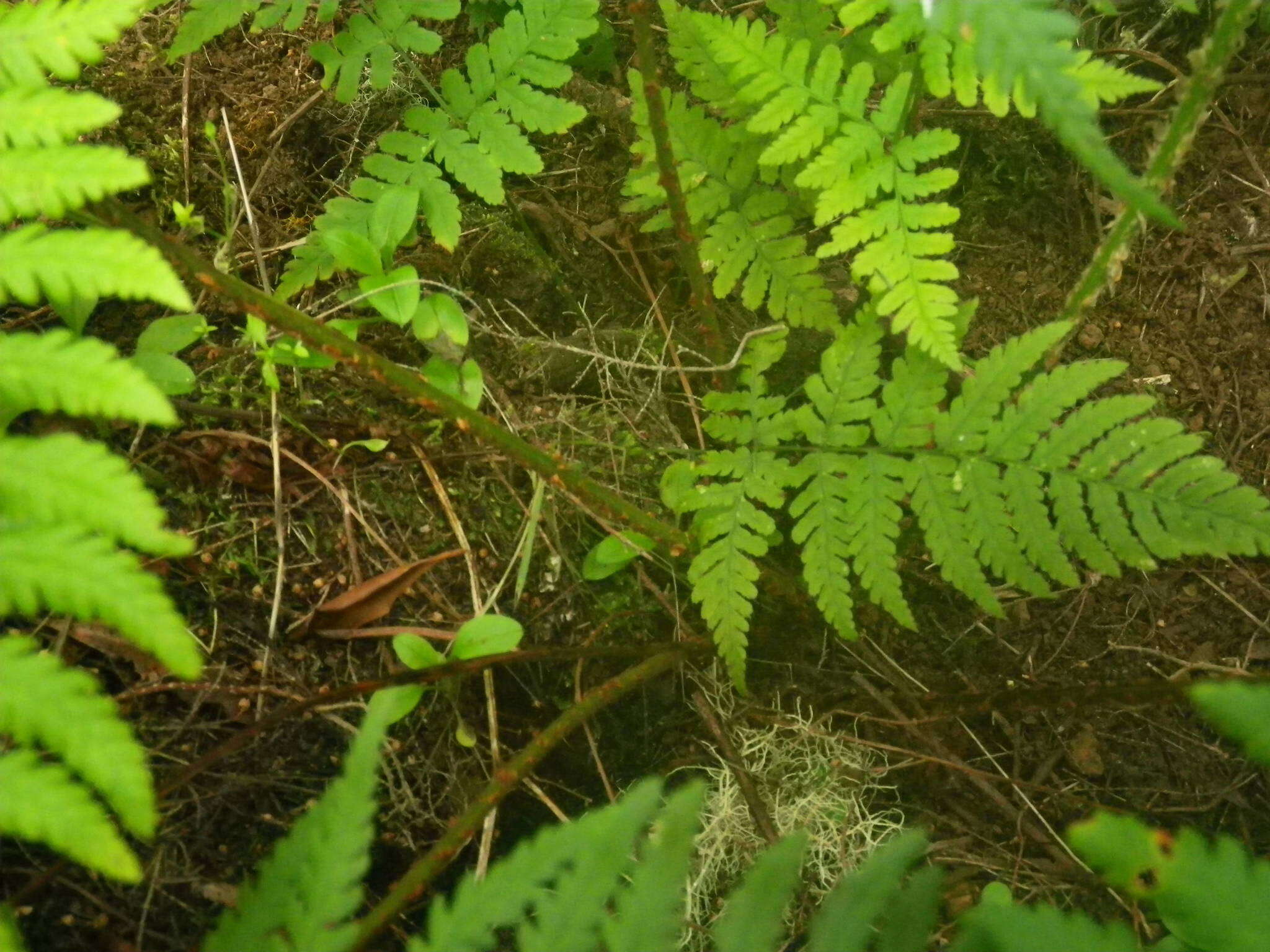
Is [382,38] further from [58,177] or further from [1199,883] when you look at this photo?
[1199,883]

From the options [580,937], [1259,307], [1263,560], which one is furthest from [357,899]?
[1259,307]

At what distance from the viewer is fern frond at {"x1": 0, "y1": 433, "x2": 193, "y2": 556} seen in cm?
110

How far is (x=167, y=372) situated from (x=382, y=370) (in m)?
0.66

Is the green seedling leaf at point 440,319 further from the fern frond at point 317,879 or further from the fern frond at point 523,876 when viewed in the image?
the fern frond at point 523,876

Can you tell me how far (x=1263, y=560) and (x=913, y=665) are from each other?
38.5 inches

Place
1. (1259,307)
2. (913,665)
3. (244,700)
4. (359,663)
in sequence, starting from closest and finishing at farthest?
(244,700) < (359,663) < (913,665) < (1259,307)

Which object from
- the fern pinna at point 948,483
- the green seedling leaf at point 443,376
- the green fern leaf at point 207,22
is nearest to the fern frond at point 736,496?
the fern pinna at point 948,483

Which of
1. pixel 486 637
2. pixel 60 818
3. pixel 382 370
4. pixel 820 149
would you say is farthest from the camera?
pixel 820 149

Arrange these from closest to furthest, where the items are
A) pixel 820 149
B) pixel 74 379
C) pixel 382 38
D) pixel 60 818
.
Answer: pixel 60 818 < pixel 74 379 < pixel 820 149 < pixel 382 38

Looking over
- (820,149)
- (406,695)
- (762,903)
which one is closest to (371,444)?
(406,695)

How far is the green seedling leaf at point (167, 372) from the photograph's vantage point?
195 centimetres

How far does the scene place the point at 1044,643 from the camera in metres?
2.33

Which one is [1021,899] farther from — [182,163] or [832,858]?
[182,163]

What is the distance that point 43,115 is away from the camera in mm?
1223
